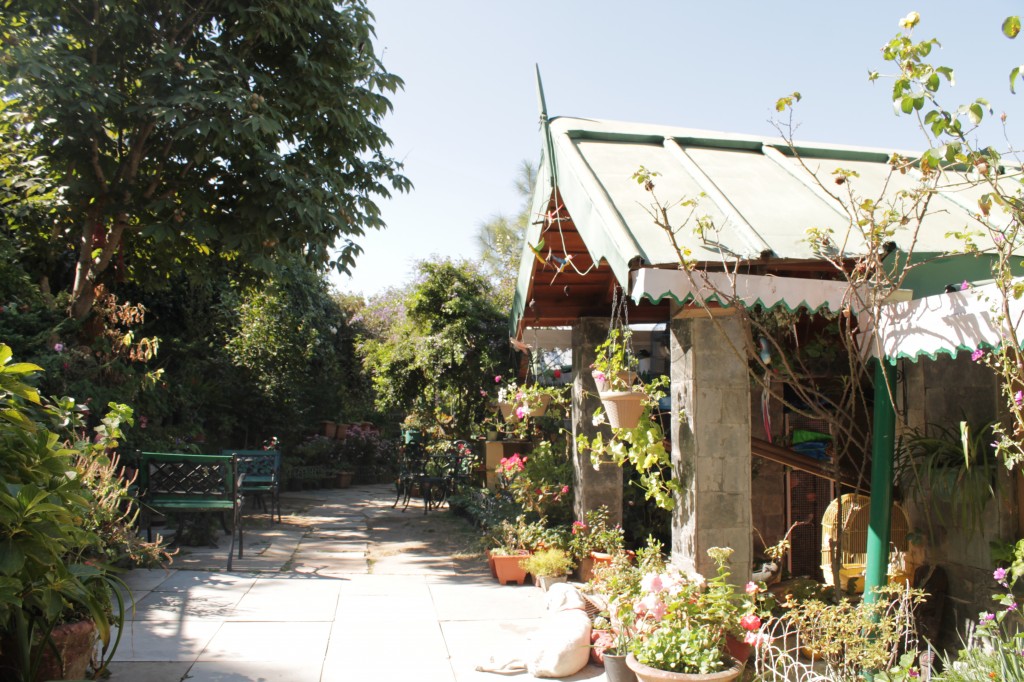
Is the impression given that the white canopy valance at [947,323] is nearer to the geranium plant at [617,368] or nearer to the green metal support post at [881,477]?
the green metal support post at [881,477]

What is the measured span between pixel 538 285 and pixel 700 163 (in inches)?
74.2

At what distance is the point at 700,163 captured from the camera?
492 cm

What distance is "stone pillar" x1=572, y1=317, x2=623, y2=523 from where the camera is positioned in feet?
19.9

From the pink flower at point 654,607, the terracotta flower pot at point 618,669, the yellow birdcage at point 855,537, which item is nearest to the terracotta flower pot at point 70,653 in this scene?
the terracotta flower pot at point 618,669

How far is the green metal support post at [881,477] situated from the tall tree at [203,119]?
521 centimetres

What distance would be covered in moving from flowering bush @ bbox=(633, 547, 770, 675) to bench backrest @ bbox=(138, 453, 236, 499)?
160 inches

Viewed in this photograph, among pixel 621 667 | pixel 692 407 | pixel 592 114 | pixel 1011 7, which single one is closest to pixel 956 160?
pixel 1011 7

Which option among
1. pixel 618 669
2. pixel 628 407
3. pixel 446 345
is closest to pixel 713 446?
pixel 628 407

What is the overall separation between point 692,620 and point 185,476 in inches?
181

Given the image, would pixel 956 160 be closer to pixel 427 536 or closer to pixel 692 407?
pixel 692 407

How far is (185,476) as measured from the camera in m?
6.24

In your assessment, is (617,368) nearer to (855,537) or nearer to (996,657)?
(855,537)

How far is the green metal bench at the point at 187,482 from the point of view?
6.16m

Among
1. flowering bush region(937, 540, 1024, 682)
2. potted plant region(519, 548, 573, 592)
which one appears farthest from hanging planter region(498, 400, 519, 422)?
flowering bush region(937, 540, 1024, 682)
